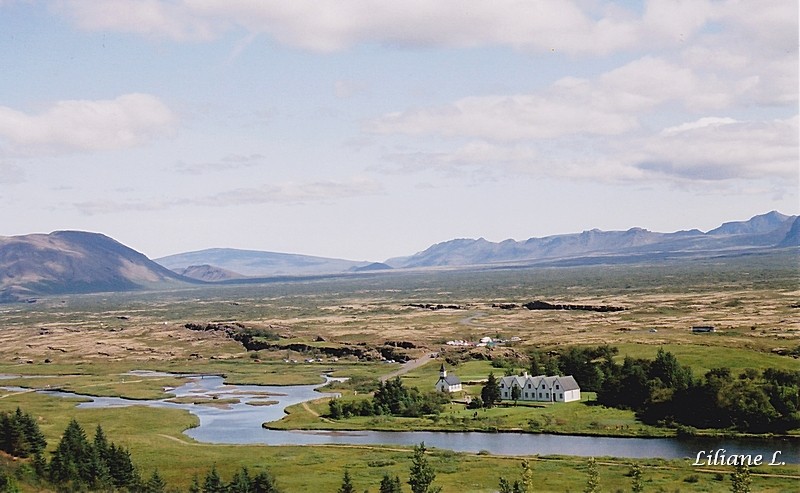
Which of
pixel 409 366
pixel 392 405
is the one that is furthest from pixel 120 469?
pixel 409 366

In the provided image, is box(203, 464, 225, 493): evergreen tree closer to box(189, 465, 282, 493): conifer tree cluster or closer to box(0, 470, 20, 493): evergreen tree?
box(189, 465, 282, 493): conifer tree cluster

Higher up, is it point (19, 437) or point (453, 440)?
point (19, 437)

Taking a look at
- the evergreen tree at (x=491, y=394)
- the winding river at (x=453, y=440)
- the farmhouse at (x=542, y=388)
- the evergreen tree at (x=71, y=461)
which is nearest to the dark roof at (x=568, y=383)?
the farmhouse at (x=542, y=388)

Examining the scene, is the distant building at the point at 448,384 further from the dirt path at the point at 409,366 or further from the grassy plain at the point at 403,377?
the dirt path at the point at 409,366

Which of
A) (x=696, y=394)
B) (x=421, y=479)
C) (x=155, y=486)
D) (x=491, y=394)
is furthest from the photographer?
(x=491, y=394)

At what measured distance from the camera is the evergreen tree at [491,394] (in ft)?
326

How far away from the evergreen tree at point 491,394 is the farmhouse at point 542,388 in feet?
8.35

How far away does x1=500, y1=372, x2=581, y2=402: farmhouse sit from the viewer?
100 m

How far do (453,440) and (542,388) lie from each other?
69.2ft

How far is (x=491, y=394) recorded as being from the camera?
3947 inches

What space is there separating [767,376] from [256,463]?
170 ft

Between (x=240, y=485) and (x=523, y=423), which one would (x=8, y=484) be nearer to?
(x=240, y=485)

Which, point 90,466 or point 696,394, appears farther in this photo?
point 696,394

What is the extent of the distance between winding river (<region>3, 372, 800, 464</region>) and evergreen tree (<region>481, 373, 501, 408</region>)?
12.4 metres
